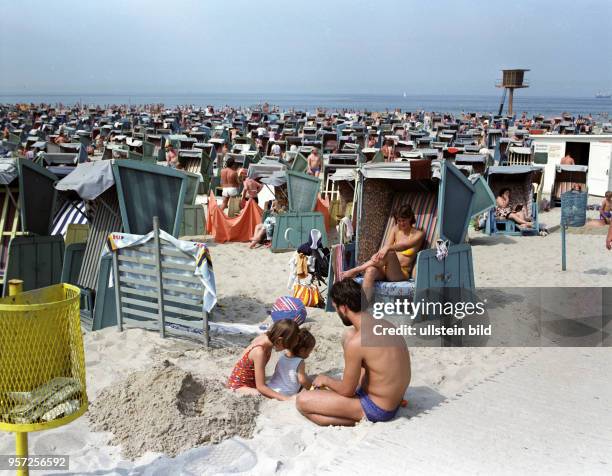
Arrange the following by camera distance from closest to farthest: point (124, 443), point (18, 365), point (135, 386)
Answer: point (18, 365), point (124, 443), point (135, 386)

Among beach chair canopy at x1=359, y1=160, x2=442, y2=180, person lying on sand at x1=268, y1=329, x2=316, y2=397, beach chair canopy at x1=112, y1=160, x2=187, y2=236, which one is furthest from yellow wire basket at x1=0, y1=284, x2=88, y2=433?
beach chair canopy at x1=359, y1=160, x2=442, y2=180

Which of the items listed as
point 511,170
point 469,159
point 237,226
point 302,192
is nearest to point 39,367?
point 237,226

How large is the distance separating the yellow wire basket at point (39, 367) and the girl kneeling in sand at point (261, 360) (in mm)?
1717

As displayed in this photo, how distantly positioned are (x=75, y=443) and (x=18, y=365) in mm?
1328

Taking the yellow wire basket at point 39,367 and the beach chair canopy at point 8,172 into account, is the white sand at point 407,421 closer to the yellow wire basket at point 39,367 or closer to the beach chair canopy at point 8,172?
the yellow wire basket at point 39,367

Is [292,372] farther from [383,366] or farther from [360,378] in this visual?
[383,366]

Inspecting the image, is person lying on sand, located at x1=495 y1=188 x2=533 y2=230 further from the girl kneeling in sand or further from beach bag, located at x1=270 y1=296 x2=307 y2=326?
the girl kneeling in sand

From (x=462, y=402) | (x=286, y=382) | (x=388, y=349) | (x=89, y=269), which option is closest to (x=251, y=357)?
(x=286, y=382)

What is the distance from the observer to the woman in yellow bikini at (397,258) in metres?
6.69

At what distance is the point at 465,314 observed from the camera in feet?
22.5

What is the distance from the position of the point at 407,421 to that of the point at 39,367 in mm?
2169

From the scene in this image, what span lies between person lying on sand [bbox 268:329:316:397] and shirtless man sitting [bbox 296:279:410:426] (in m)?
0.43

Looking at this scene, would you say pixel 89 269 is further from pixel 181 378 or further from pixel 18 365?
pixel 18 365

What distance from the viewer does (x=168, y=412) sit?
443 cm
